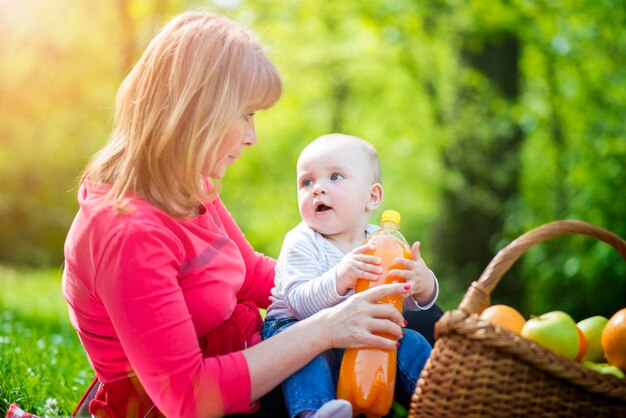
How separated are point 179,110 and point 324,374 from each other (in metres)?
0.83

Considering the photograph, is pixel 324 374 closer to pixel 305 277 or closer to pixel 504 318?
pixel 305 277

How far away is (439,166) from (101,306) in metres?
9.12

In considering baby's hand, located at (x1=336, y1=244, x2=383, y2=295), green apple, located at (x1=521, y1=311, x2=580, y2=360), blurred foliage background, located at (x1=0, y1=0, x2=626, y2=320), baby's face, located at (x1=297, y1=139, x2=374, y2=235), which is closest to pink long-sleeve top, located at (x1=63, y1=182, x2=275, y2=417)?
baby's hand, located at (x1=336, y1=244, x2=383, y2=295)

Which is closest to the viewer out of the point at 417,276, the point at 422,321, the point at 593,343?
the point at 593,343

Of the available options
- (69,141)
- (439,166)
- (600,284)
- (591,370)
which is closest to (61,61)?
(69,141)

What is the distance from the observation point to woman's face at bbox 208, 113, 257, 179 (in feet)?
7.66

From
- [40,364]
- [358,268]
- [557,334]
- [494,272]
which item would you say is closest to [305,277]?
[358,268]

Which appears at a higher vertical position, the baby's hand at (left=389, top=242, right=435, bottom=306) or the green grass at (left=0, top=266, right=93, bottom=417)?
the baby's hand at (left=389, top=242, right=435, bottom=306)

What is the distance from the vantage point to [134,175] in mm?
2258

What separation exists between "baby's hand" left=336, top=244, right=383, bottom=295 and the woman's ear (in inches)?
17.8

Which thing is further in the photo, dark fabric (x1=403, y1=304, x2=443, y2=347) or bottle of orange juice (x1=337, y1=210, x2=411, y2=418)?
dark fabric (x1=403, y1=304, x2=443, y2=347)

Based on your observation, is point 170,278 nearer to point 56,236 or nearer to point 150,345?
point 150,345

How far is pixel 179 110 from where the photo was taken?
2238mm

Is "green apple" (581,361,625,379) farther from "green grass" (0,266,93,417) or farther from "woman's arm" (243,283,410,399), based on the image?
"green grass" (0,266,93,417)
